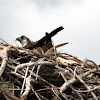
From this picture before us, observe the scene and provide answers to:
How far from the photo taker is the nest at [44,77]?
1808 mm

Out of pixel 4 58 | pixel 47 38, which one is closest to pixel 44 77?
pixel 4 58

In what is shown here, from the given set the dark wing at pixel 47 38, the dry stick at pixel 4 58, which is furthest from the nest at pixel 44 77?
the dark wing at pixel 47 38

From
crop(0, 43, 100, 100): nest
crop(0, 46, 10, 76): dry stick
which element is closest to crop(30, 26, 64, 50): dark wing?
crop(0, 43, 100, 100): nest

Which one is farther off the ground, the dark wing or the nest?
the dark wing

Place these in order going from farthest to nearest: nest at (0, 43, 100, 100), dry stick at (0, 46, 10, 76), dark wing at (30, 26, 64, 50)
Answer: dark wing at (30, 26, 64, 50), nest at (0, 43, 100, 100), dry stick at (0, 46, 10, 76)

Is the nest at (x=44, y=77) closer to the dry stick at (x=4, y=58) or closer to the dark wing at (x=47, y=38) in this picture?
the dry stick at (x=4, y=58)

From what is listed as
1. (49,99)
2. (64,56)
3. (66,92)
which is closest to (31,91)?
(49,99)

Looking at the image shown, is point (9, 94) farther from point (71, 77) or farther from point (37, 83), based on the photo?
point (71, 77)

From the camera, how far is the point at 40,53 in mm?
2066

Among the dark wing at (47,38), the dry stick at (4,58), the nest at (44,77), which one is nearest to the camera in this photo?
the dry stick at (4,58)

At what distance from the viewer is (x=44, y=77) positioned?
6.56 ft

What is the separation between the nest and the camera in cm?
181

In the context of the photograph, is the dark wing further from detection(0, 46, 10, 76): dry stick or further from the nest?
detection(0, 46, 10, 76): dry stick

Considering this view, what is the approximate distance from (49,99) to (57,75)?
0.27 m
